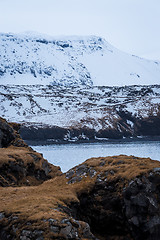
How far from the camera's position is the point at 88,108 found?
7047 inches

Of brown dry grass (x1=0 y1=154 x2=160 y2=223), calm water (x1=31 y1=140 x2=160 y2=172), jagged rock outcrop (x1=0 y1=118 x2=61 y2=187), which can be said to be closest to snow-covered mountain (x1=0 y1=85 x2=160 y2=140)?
calm water (x1=31 y1=140 x2=160 y2=172)

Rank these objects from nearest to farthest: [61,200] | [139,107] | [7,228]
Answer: [7,228] < [61,200] < [139,107]

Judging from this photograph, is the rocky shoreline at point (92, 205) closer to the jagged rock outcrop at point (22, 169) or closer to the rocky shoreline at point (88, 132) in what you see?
the jagged rock outcrop at point (22, 169)

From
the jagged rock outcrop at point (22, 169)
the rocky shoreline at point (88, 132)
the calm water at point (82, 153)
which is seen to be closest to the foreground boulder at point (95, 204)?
the jagged rock outcrop at point (22, 169)

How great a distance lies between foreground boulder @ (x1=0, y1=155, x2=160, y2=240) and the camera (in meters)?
13.6

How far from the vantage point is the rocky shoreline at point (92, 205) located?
1339 cm

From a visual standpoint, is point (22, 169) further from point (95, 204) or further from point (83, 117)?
point (83, 117)

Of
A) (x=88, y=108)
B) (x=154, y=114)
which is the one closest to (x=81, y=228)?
(x=154, y=114)

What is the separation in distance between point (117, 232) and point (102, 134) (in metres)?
125

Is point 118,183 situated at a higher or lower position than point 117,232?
higher

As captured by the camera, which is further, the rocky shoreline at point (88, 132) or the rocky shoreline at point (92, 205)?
the rocky shoreline at point (88, 132)

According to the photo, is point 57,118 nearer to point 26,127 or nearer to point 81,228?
point 26,127

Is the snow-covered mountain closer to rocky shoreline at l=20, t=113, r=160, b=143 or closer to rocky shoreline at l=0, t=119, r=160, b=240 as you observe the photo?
rocky shoreline at l=20, t=113, r=160, b=143

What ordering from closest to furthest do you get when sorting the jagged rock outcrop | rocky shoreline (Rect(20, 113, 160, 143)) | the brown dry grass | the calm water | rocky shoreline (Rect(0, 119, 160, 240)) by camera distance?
rocky shoreline (Rect(0, 119, 160, 240)) < the brown dry grass < the jagged rock outcrop < the calm water < rocky shoreline (Rect(20, 113, 160, 143))
